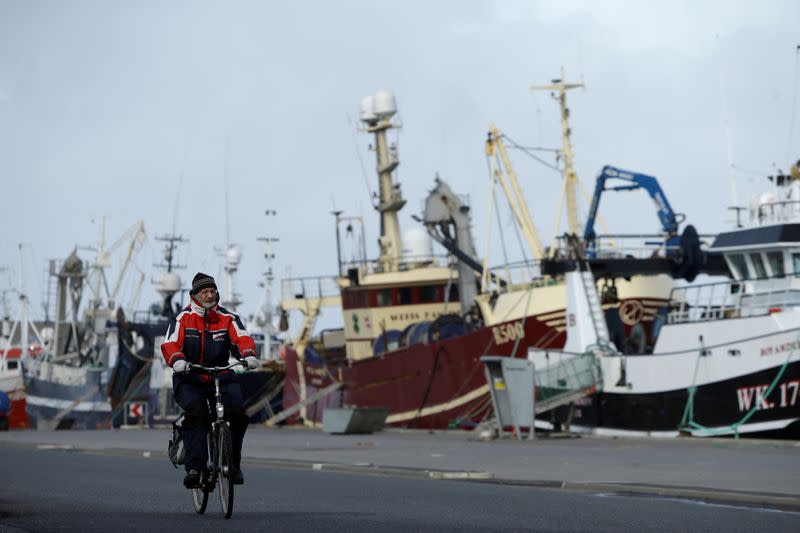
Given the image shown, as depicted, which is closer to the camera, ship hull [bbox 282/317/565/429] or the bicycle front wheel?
the bicycle front wheel

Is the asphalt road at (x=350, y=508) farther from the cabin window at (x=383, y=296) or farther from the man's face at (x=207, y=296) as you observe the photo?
the cabin window at (x=383, y=296)

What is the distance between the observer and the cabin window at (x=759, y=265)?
26828mm

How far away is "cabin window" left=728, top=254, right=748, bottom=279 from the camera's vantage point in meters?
27.2

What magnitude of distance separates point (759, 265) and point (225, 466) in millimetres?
19140

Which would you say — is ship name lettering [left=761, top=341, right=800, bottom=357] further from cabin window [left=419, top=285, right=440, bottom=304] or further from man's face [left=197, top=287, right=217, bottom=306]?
cabin window [left=419, top=285, right=440, bottom=304]

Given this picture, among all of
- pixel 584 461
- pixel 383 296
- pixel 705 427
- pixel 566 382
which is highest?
pixel 383 296

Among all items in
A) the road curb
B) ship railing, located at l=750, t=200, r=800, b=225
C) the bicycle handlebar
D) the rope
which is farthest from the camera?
ship railing, located at l=750, t=200, r=800, b=225

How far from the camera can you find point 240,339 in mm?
9867

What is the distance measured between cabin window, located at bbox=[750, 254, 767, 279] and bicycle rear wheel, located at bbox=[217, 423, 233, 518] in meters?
19.0

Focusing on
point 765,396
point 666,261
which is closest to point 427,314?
point 666,261

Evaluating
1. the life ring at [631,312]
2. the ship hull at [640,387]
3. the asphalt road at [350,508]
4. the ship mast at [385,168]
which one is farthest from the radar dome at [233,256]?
the asphalt road at [350,508]

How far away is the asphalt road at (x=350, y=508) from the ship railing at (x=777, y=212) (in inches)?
546

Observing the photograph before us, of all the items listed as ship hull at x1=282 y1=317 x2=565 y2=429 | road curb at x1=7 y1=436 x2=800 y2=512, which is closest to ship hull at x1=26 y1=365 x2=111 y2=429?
ship hull at x1=282 y1=317 x2=565 y2=429

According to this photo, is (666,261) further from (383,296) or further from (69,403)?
(69,403)
